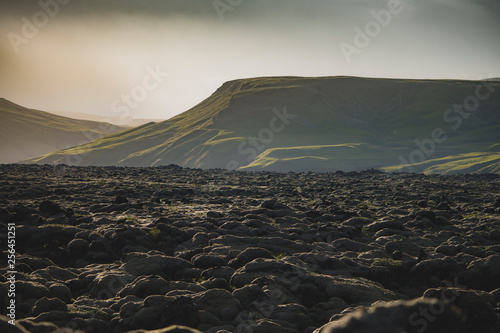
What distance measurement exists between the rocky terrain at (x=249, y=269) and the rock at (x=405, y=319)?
0.01 metres

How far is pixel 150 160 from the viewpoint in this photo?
181625 mm

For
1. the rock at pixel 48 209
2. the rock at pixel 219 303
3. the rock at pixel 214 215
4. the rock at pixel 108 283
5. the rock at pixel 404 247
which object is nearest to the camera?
the rock at pixel 219 303

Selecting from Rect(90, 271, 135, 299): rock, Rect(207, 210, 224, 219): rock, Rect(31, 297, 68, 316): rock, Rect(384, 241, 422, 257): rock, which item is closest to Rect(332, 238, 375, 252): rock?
Rect(384, 241, 422, 257): rock

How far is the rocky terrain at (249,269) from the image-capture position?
9.69 meters

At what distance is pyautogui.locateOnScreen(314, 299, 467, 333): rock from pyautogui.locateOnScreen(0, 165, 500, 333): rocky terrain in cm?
1

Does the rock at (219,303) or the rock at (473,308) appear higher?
the rock at (473,308)

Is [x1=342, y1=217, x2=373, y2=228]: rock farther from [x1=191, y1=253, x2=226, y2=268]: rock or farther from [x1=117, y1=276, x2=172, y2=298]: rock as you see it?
[x1=117, y1=276, x2=172, y2=298]: rock

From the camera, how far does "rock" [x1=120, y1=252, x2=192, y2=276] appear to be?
1409cm

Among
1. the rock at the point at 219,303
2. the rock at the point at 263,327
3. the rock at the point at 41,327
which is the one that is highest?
the rock at the point at 41,327

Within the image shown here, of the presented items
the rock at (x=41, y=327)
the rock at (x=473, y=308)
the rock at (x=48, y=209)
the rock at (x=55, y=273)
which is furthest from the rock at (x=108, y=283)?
the rock at (x=48, y=209)

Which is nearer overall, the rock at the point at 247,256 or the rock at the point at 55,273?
the rock at the point at 55,273

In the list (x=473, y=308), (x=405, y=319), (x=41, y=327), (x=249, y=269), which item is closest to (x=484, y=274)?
(x=473, y=308)

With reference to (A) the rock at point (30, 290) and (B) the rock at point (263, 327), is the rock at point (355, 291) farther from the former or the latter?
(A) the rock at point (30, 290)

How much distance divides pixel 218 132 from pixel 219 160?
119 feet
